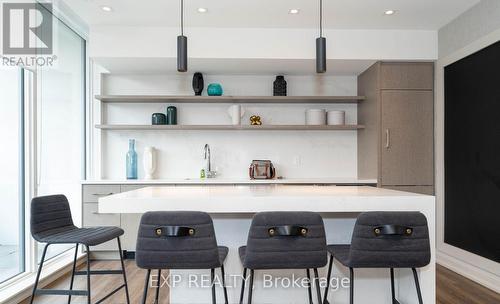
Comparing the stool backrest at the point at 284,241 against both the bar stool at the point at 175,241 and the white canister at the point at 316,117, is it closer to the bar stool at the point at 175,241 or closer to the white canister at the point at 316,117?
the bar stool at the point at 175,241

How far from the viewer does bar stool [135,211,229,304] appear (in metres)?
1.76

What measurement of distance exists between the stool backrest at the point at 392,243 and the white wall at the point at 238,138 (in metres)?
2.92

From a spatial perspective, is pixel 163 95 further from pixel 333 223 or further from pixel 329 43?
pixel 333 223

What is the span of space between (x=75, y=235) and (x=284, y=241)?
151 cm

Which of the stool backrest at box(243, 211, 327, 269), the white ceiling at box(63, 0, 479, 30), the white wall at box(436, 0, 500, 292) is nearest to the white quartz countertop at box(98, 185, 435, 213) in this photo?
the stool backrest at box(243, 211, 327, 269)

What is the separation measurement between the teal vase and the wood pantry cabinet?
6.18 feet

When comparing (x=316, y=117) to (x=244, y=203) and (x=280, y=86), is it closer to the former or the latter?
(x=280, y=86)

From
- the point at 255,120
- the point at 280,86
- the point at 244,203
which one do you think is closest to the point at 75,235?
the point at 244,203

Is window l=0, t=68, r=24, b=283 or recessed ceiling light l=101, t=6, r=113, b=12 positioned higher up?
recessed ceiling light l=101, t=6, r=113, b=12

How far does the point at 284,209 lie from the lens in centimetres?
203

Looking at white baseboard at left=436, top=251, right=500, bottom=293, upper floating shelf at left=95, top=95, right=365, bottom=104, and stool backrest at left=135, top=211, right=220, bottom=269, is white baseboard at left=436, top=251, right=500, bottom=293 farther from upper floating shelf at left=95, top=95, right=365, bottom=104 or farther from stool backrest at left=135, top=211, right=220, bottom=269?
stool backrest at left=135, top=211, right=220, bottom=269

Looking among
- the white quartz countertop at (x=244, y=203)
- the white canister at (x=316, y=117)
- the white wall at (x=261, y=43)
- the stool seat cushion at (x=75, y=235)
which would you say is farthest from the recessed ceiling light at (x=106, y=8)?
the white canister at (x=316, y=117)

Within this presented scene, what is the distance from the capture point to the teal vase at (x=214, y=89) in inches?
176

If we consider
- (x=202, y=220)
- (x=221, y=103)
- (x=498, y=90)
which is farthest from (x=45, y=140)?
(x=498, y=90)
